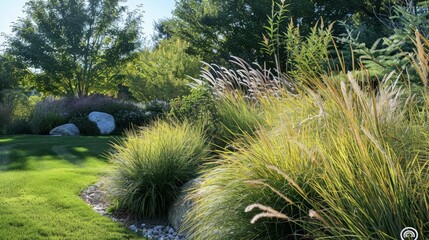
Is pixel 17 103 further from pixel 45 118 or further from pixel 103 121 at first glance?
pixel 103 121

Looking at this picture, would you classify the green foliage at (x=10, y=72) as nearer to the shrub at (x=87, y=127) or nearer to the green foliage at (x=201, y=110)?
the shrub at (x=87, y=127)

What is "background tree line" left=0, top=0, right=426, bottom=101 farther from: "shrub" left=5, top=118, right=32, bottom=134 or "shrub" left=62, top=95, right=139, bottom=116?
"shrub" left=5, top=118, right=32, bottom=134

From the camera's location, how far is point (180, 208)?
187 inches

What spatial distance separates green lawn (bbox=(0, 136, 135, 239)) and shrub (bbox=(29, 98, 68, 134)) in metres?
6.72

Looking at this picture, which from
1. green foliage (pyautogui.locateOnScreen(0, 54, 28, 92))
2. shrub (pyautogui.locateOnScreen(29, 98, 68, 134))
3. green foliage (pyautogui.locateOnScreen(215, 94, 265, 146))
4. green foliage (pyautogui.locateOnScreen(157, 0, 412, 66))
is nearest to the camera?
green foliage (pyautogui.locateOnScreen(215, 94, 265, 146))

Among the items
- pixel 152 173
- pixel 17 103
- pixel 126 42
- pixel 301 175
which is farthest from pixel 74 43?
pixel 301 175

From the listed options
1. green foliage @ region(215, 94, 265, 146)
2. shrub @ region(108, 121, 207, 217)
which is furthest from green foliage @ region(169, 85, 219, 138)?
shrub @ region(108, 121, 207, 217)

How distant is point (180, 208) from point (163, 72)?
64.6ft

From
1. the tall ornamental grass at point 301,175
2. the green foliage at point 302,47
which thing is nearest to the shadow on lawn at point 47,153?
the green foliage at point 302,47

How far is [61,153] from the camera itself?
9945 mm

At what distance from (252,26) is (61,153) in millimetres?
15283

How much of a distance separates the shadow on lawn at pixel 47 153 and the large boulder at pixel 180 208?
290 centimetres

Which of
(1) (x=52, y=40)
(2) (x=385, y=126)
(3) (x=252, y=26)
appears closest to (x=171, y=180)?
(2) (x=385, y=126)

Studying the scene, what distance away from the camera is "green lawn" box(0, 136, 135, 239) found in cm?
444
